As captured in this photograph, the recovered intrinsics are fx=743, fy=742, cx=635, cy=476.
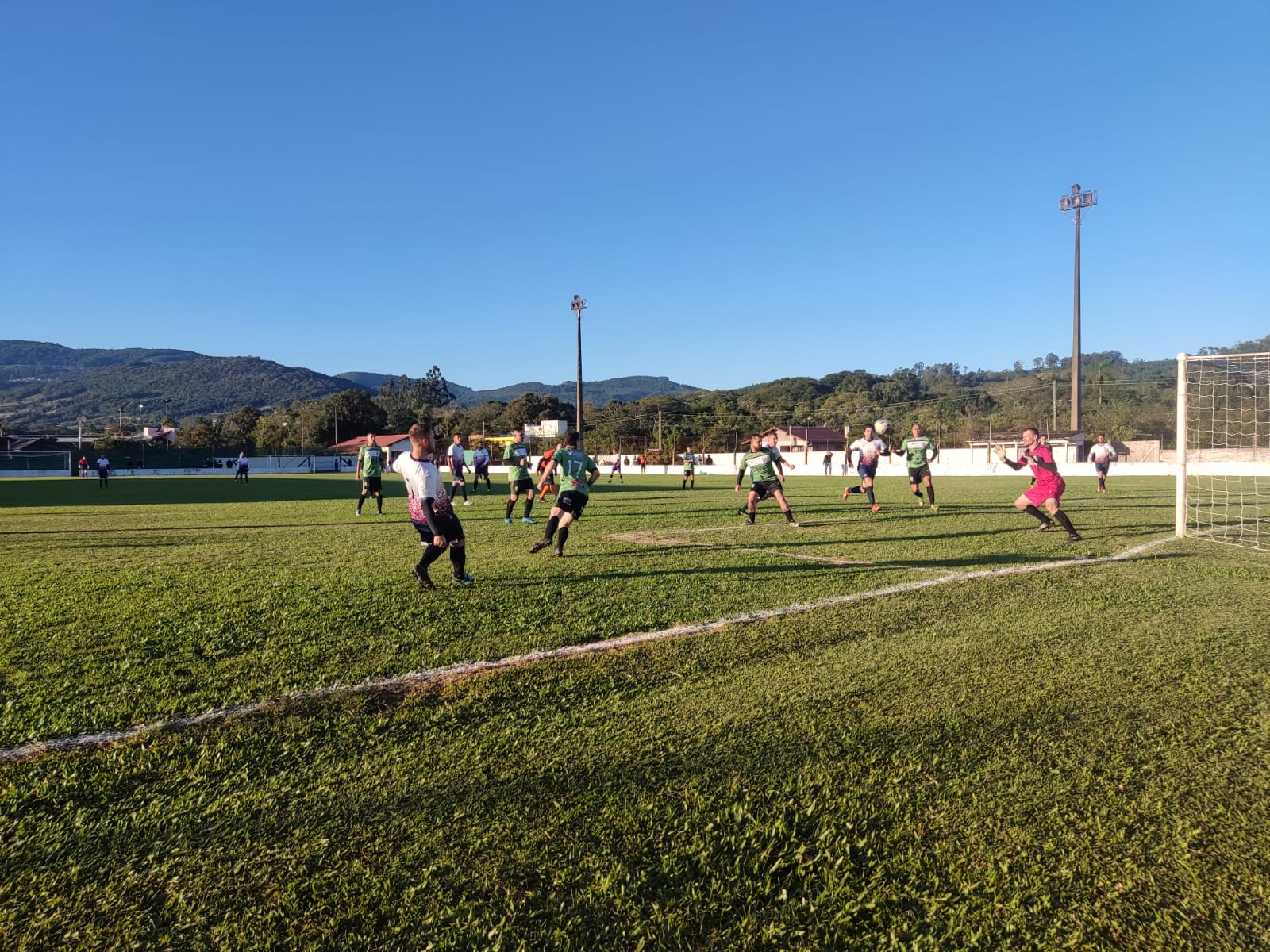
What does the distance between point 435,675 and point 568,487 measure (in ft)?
17.2

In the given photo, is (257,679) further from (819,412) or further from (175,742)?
(819,412)

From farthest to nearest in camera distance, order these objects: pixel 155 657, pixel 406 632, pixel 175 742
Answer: pixel 406 632, pixel 155 657, pixel 175 742

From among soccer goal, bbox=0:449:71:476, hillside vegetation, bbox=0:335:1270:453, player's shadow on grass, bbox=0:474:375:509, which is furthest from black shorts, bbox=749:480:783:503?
soccer goal, bbox=0:449:71:476

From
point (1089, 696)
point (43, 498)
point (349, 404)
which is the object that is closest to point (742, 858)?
point (1089, 696)

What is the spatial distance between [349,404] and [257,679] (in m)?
113

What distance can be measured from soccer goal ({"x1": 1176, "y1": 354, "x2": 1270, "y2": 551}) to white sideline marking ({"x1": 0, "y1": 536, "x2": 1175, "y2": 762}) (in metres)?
6.54

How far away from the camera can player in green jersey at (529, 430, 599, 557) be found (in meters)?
9.79

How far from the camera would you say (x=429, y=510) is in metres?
7.46

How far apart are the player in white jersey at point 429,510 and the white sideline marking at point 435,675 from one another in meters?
2.58

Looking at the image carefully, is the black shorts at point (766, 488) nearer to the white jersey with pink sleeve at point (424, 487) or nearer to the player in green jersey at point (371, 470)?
the white jersey with pink sleeve at point (424, 487)

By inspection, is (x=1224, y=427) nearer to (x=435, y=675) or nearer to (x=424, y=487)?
(x=424, y=487)

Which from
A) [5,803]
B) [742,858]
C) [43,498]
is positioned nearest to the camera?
[742,858]

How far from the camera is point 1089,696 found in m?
4.21

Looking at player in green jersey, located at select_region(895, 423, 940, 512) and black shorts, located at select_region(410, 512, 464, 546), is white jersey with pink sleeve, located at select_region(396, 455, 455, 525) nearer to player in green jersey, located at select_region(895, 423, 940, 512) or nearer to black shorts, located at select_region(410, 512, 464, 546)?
black shorts, located at select_region(410, 512, 464, 546)
